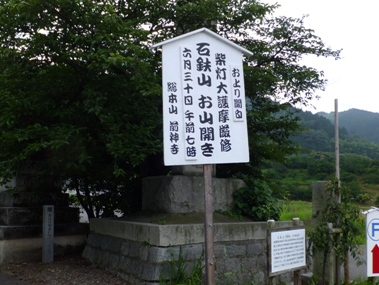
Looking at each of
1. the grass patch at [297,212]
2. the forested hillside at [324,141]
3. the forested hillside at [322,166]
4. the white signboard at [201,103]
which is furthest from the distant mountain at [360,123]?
the white signboard at [201,103]

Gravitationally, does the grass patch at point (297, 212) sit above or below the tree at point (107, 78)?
below

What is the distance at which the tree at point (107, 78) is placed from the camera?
253 inches

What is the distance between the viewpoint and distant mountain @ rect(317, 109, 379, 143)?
38.7m

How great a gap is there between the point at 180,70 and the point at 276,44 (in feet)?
15.0

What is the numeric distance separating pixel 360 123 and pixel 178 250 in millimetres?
40266

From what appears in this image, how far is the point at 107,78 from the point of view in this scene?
6.97m

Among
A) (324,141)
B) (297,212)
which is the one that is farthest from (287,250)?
(324,141)

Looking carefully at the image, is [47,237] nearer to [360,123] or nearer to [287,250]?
[287,250]

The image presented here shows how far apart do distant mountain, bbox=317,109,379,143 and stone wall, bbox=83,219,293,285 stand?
1246 inches

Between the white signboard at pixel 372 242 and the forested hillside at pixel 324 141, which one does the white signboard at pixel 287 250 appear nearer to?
the white signboard at pixel 372 242

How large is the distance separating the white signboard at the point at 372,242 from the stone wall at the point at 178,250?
4.76 feet

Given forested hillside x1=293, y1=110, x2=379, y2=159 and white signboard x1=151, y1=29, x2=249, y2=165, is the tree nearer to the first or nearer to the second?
white signboard x1=151, y1=29, x2=249, y2=165

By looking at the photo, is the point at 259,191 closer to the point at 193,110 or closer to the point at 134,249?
the point at 134,249

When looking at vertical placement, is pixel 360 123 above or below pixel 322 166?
above
